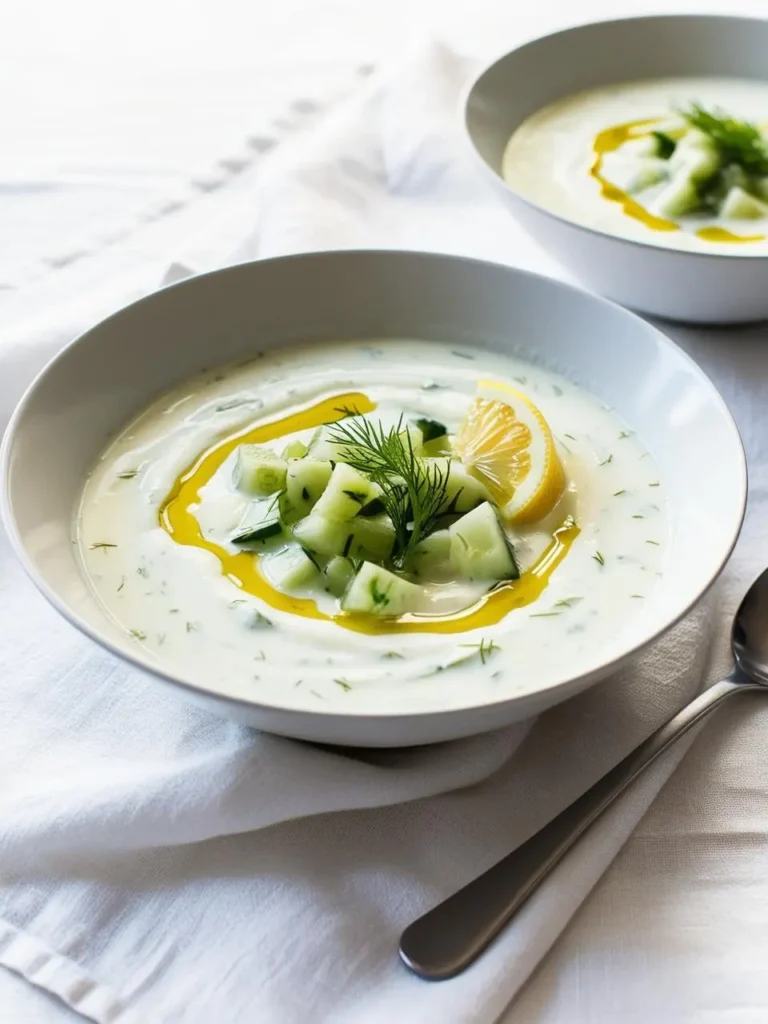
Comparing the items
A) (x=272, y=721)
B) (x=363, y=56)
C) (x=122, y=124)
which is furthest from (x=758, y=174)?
(x=272, y=721)

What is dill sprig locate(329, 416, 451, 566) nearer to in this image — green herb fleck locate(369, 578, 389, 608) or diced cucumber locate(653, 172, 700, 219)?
green herb fleck locate(369, 578, 389, 608)

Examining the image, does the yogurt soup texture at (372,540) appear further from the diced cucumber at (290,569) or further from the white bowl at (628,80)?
the white bowl at (628,80)

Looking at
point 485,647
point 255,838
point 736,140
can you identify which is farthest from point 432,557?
point 736,140

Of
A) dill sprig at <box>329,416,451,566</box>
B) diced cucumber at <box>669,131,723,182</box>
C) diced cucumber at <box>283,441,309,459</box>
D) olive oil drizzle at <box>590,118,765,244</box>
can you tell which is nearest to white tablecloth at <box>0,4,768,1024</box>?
dill sprig at <box>329,416,451,566</box>

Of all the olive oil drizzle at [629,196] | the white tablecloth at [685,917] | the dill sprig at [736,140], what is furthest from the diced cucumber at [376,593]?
the dill sprig at [736,140]

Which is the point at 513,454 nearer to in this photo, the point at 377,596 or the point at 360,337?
the point at 377,596

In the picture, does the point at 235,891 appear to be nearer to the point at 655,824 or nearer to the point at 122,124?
the point at 655,824
